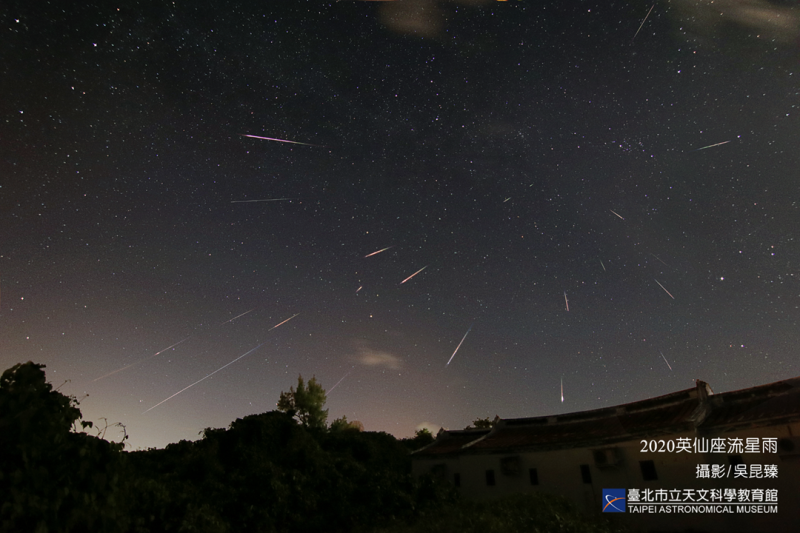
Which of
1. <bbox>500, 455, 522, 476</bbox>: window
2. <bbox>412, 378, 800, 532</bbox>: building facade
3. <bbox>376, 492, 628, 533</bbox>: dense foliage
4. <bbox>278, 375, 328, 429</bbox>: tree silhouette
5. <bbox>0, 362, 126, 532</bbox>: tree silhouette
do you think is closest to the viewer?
<bbox>0, 362, 126, 532</bbox>: tree silhouette

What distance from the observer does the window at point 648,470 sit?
60.2 ft

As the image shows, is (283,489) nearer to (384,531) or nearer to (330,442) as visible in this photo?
(384,531)

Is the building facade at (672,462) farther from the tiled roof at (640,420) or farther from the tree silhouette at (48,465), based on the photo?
the tree silhouette at (48,465)

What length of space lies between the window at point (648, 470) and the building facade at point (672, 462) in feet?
0.14

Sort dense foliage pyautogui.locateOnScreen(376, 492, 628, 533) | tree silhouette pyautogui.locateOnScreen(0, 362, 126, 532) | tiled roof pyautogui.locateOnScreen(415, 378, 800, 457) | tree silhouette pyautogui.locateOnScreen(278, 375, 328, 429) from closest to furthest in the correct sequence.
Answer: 1. tree silhouette pyautogui.locateOnScreen(0, 362, 126, 532)
2. dense foliage pyautogui.locateOnScreen(376, 492, 628, 533)
3. tiled roof pyautogui.locateOnScreen(415, 378, 800, 457)
4. tree silhouette pyautogui.locateOnScreen(278, 375, 328, 429)

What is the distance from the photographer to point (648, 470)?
731 inches

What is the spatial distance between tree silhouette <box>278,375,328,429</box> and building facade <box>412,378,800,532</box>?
88.7 ft

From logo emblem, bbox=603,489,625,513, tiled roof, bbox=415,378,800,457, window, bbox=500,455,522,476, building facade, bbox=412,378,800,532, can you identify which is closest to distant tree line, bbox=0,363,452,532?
window, bbox=500,455,522,476

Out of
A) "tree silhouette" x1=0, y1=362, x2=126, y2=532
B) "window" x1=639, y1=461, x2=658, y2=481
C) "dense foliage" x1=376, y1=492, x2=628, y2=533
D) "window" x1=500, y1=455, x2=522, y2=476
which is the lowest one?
"dense foliage" x1=376, y1=492, x2=628, y2=533

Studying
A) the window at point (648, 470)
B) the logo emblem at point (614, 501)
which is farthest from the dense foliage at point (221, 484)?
the window at point (648, 470)

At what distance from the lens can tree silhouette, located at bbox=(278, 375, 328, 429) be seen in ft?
161

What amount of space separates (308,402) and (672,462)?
4056cm

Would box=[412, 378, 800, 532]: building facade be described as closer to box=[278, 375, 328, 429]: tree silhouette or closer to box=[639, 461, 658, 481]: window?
box=[639, 461, 658, 481]: window

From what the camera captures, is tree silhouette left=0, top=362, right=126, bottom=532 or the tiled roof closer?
tree silhouette left=0, top=362, right=126, bottom=532
